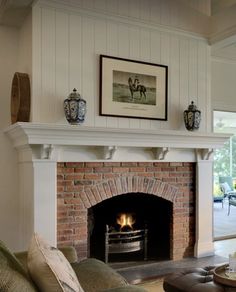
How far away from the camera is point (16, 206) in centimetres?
365

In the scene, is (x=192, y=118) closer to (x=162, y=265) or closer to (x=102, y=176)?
(x=102, y=176)

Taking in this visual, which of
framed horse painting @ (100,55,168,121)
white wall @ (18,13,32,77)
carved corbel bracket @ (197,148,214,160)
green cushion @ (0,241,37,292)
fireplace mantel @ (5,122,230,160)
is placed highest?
white wall @ (18,13,32,77)

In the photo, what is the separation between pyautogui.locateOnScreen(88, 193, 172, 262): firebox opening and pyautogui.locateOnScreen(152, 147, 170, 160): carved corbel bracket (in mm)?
502

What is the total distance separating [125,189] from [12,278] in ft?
7.49

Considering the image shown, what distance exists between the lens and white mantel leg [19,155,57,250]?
3.20 metres

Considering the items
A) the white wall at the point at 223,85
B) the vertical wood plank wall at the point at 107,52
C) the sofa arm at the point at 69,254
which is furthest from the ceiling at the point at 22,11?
the sofa arm at the point at 69,254

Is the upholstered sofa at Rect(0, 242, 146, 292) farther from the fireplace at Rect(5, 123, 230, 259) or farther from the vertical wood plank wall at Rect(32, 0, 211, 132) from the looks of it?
the vertical wood plank wall at Rect(32, 0, 211, 132)

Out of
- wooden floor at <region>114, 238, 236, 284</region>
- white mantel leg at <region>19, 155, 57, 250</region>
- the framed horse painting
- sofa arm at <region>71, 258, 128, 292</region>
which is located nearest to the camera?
sofa arm at <region>71, 258, 128, 292</region>

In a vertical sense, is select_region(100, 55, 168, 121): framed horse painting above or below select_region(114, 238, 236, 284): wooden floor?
above

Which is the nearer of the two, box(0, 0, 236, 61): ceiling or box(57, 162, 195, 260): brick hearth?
box(0, 0, 236, 61): ceiling

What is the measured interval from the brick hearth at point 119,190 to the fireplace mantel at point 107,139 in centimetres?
19

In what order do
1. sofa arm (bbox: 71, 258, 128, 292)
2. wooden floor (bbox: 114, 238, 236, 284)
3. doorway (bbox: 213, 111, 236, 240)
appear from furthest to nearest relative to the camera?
doorway (bbox: 213, 111, 236, 240), wooden floor (bbox: 114, 238, 236, 284), sofa arm (bbox: 71, 258, 128, 292)

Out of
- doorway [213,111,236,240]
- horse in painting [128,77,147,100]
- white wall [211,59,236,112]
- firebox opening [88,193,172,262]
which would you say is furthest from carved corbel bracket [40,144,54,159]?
doorway [213,111,236,240]

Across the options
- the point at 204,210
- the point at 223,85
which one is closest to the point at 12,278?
the point at 204,210
